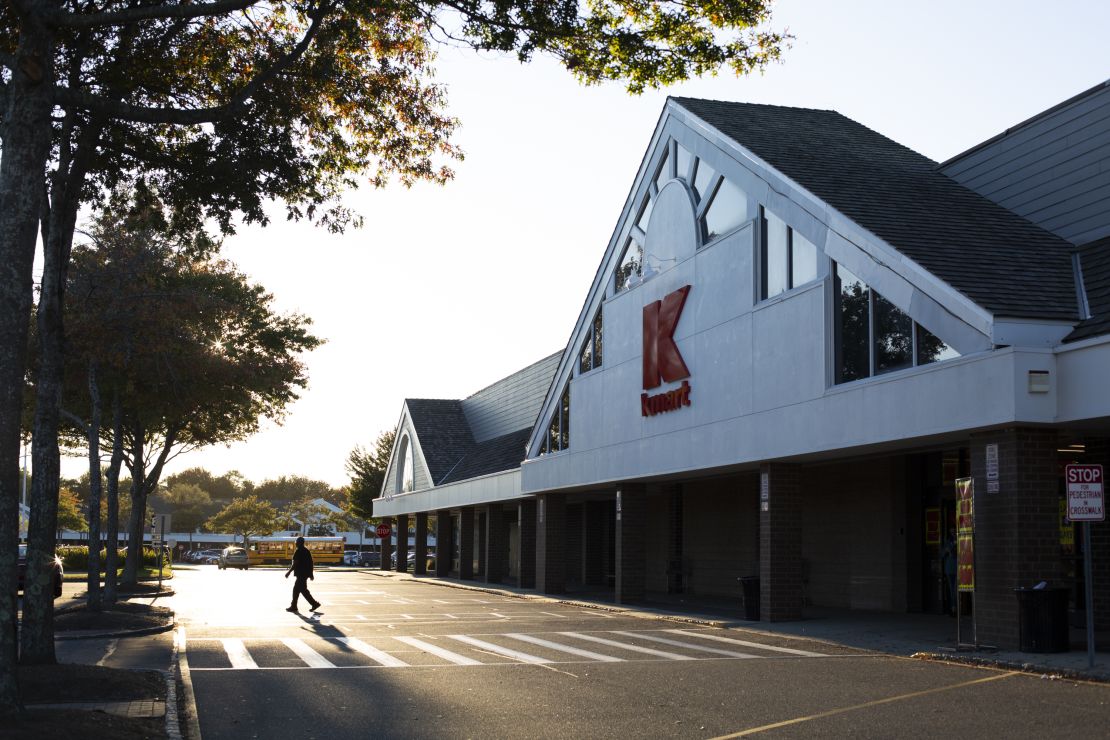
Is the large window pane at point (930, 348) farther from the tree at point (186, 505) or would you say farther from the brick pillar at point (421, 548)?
the tree at point (186, 505)

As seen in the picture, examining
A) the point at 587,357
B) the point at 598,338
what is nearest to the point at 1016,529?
the point at 598,338

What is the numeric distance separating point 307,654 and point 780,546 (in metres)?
10.5

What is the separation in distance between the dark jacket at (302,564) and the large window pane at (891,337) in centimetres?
1434

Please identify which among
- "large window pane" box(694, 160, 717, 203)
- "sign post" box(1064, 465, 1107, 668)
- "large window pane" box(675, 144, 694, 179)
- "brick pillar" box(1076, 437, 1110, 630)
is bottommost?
"brick pillar" box(1076, 437, 1110, 630)

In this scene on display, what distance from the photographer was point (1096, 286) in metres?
18.8

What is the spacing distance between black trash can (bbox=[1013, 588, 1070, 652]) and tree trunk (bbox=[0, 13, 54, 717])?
13094 millimetres

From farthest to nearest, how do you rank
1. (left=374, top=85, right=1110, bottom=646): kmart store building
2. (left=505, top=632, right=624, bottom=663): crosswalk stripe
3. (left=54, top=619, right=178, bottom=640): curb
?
(left=54, top=619, right=178, bottom=640): curb
(left=374, top=85, right=1110, bottom=646): kmart store building
(left=505, top=632, right=624, bottom=663): crosswalk stripe

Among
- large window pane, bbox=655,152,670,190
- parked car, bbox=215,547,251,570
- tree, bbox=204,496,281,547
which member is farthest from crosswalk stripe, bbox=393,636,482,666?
tree, bbox=204,496,281,547

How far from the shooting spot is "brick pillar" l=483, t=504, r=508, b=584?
4625 centimetres

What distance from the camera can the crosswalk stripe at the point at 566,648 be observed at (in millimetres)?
16766

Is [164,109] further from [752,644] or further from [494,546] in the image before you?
[494,546]

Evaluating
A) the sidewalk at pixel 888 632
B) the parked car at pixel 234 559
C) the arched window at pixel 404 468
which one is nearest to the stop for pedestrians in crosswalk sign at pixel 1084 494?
the sidewalk at pixel 888 632

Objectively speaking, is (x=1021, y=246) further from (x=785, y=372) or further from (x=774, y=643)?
(x=774, y=643)

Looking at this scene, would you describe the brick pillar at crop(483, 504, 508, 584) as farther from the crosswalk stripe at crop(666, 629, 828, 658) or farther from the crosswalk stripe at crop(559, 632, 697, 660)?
the crosswalk stripe at crop(559, 632, 697, 660)
